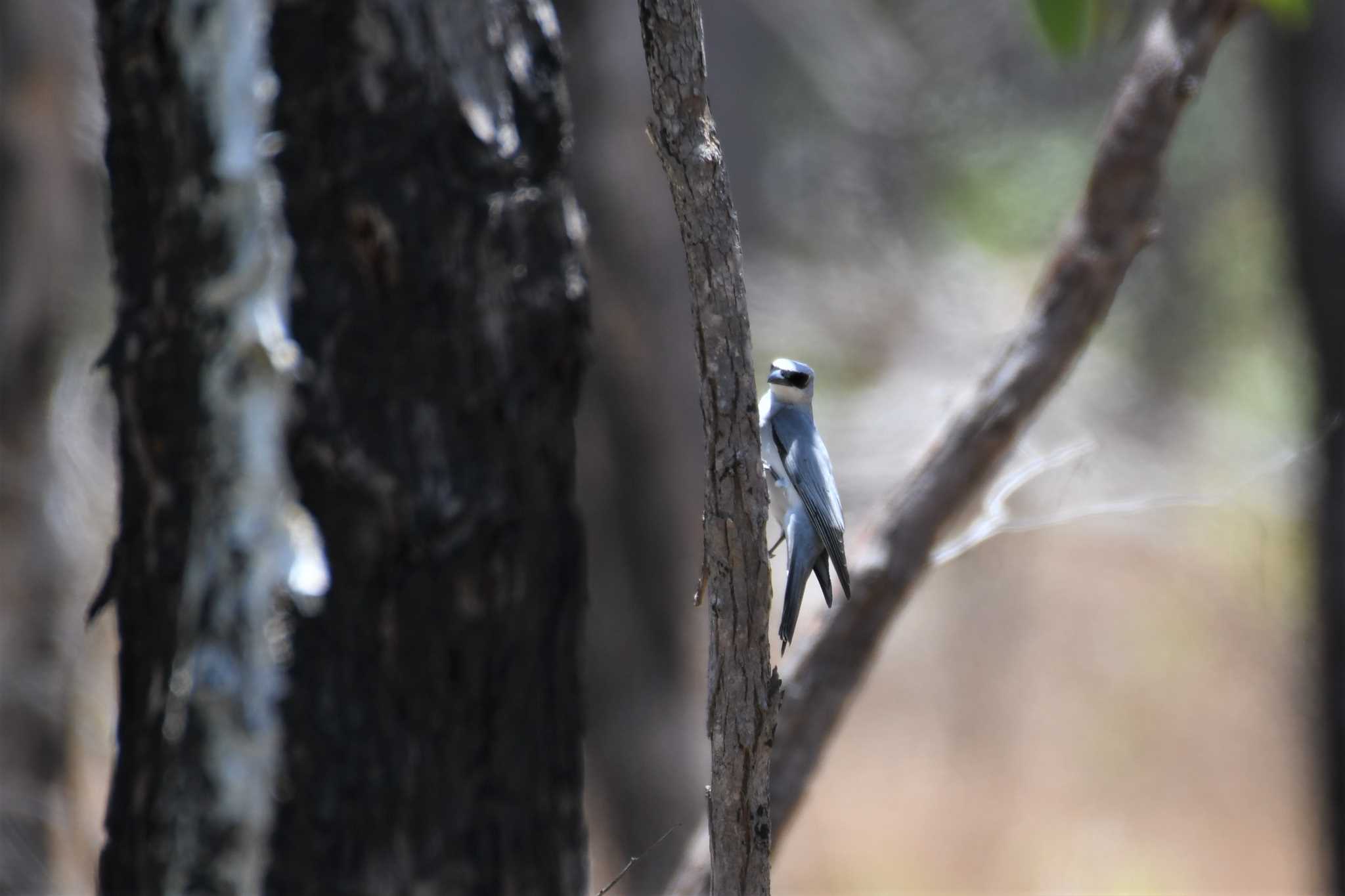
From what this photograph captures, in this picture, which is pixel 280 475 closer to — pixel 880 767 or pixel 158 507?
pixel 158 507

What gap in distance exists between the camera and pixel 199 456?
191 cm

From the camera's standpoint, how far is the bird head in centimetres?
215

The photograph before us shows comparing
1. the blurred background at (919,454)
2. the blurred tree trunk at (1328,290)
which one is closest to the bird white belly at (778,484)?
the blurred background at (919,454)

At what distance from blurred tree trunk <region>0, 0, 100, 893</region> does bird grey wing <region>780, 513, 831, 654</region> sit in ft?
12.6

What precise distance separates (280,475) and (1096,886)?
7.91 m

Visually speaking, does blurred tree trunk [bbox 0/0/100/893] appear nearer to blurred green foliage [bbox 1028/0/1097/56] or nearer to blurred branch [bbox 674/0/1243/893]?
blurred branch [bbox 674/0/1243/893]

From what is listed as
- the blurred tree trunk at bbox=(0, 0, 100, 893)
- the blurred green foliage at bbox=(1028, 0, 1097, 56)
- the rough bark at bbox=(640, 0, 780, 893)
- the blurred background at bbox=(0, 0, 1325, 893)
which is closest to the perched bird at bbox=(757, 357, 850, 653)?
the rough bark at bbox=(640, 0, 780, 893)

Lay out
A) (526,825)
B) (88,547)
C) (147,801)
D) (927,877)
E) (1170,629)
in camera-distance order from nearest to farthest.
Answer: (147,801) < (526,825) < (88,547) < (927,877) < (1170,629)

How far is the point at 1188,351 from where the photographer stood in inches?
555

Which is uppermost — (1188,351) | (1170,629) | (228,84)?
(1188,351)

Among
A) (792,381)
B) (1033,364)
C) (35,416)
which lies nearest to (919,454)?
(1033,364)

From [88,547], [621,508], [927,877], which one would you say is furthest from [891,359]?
[88,547]

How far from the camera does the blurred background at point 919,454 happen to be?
5.19 metres

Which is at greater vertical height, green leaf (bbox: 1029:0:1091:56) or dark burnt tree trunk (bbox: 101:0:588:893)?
green leaf (bbox: 1029:0:1091:56)
